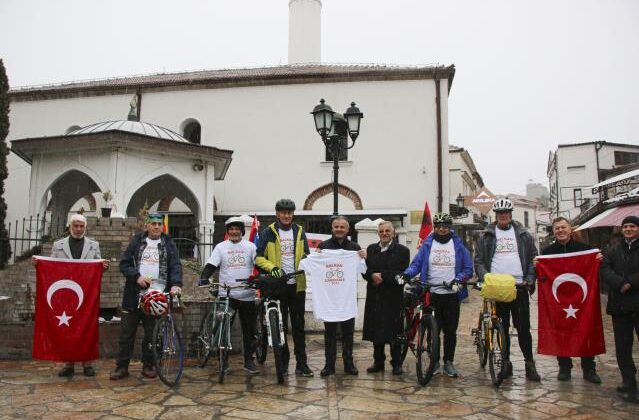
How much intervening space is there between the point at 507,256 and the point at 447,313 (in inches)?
39.3

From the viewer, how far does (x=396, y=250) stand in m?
6.22

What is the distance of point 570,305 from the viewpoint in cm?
594

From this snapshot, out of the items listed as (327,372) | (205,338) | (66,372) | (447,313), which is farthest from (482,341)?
(66,372)

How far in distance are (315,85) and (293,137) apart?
230 cm

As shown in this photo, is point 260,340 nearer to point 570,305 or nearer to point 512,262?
point 512,262

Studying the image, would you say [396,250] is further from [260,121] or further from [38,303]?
[260,121]

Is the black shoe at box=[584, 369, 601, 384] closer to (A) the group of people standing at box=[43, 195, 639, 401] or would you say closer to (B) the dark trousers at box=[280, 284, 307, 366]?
(A) the group of people standing at box=[43, 195, 639, 401]

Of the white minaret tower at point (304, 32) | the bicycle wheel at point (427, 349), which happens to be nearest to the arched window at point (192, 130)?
the white minaret tower at point (304, 32)

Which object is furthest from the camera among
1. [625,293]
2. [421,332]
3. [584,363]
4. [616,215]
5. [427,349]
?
[616,215]

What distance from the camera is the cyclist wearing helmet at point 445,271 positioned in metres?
5.99

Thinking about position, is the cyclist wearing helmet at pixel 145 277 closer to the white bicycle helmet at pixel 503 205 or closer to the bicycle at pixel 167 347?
the bicycle at pixel 167 347

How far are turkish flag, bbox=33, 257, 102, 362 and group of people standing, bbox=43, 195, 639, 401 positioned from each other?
17 cm

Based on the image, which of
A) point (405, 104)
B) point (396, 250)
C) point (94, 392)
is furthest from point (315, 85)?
point (94, 392)

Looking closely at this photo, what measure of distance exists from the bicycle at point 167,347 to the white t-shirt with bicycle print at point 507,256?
3810 mm
